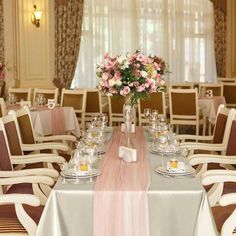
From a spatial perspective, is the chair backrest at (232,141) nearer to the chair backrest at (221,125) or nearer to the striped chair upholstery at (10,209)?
the chair backrest at (221,125)

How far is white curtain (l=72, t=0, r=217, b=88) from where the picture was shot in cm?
948

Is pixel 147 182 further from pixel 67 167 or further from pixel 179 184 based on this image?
pixel 67 167

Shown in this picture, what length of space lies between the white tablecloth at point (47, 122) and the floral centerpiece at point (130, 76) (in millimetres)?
2927

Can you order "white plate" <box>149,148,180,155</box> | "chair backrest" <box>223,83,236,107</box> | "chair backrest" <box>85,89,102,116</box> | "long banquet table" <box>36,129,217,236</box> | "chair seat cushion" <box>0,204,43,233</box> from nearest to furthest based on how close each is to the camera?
"long banquet table" <box>36,129,217,236</box>
"chair seat cushion" <box>0,204,43,233</box>
"white plate" <box>149,148,180,155</box>
"chair backrest" <box>85,89,102,116</box>
"chair backrest" <box>223,83,236,107</box>

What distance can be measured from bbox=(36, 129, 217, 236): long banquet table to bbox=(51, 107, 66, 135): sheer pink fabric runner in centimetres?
388

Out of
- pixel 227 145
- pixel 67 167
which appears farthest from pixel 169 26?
pixel 67 167

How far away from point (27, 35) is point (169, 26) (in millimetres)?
2871

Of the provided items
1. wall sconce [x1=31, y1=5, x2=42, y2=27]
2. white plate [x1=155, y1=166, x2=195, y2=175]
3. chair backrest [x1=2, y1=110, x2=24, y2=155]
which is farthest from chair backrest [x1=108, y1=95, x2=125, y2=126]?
white plate [x1=155, y1=166, x2=195, y2=175]

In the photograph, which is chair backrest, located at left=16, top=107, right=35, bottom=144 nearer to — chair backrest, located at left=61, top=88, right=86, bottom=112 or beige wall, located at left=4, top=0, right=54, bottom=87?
chair backrest, located at left=61, top=88, right=86, bottom=112

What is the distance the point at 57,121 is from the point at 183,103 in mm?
1836

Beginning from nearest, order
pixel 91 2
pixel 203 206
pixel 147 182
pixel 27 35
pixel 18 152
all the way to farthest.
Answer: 1. pixel 203 206
2. pixel 147 182
3. pixel 18 152
4. pixel 27 35
5. pixel 91 2

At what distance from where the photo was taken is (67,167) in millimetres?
2658

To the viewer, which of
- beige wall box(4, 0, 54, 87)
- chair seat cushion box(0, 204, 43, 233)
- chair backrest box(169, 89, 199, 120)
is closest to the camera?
chair seat cushion box(0, 204, 43, 233)

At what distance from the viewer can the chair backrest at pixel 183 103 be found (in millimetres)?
6707
